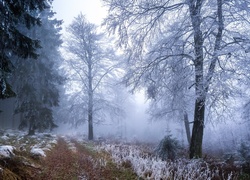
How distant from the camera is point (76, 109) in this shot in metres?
16.4

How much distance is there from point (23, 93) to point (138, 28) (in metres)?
11.2

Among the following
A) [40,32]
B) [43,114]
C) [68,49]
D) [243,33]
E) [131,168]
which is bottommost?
[131,168]

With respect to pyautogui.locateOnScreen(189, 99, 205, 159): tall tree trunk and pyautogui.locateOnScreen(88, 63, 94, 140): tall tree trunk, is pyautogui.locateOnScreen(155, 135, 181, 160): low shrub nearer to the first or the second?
pyautogui.locateOnScreen(189, 99, 205, 159): tall tree trunk

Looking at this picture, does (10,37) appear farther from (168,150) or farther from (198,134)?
(198,134)

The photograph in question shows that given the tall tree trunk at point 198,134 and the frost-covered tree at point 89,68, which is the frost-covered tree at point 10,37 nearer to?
the tall tree trunk at point 198,134

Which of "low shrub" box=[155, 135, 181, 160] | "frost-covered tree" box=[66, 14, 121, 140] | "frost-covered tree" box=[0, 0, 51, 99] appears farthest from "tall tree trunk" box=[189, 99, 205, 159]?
"frost-covered tree" box=[66, 14, 121, 140]

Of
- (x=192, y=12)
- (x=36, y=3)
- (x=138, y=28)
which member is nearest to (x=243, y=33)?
(x=192, y=12)

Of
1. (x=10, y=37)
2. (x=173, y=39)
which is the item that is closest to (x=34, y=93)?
(x=10, y=37)

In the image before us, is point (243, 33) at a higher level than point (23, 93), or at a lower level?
higher

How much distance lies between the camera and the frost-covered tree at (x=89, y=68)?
55.1 feet

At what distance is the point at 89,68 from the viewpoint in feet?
56.6

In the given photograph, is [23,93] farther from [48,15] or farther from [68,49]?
[48,15]

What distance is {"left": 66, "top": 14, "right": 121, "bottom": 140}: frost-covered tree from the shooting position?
16797 millimetres

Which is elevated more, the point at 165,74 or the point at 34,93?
the point at 165,74
